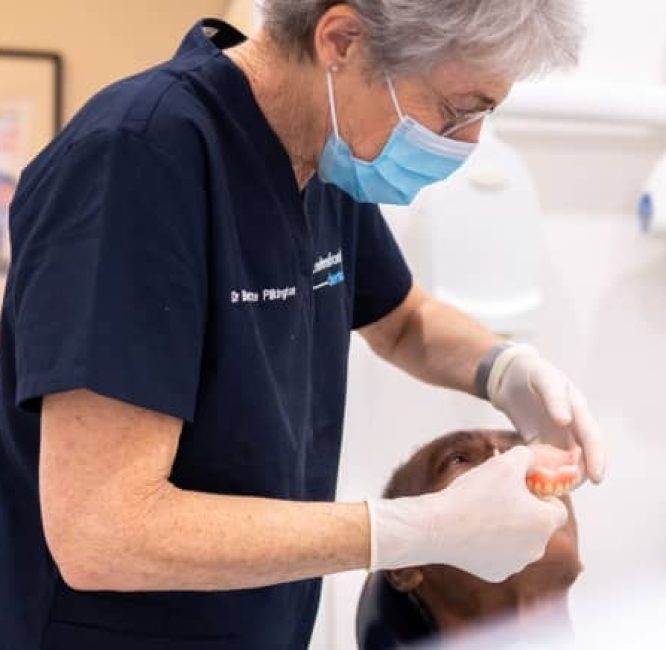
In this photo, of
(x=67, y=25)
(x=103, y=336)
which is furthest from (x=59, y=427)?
(x=67, y=25)

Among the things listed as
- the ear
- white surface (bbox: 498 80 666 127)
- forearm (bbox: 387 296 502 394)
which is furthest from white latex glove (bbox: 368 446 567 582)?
white surface (bbox: 498 80 666 127)

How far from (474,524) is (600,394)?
42.5 inches

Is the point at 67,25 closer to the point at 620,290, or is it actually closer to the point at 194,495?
the point at 620,290

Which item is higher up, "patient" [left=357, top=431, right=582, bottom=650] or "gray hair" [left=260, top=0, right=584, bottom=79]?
"gray hair" [left=260, top=0, right=584, bottom=79]

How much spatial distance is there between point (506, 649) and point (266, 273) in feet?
2.27

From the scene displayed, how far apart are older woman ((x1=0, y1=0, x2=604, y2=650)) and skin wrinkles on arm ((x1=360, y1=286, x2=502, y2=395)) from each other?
0.25 m

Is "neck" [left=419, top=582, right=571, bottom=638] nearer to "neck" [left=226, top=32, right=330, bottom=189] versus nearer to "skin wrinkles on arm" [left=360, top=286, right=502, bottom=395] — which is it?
"skin wrinkles on arm" [left=360, top=286, right=502, bottom=395]

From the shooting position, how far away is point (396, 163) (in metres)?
1.06

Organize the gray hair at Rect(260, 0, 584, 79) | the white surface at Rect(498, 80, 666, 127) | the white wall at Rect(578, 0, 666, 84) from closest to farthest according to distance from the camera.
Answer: the gray hair at Rect(260, 0, 584, 79) → the white surface at Rect(498, 80, 666, 127) → the white wall at Rect(578, 0, 666, 84)

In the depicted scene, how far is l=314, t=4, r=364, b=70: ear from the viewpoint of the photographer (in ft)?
3.14

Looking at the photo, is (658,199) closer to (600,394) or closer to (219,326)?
(600,394)

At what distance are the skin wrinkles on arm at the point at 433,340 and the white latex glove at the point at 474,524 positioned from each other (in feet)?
1.29

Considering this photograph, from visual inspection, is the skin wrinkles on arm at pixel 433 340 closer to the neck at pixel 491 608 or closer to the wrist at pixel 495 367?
the wrist at pixel 495 367

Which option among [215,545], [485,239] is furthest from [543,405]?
[215,545]
